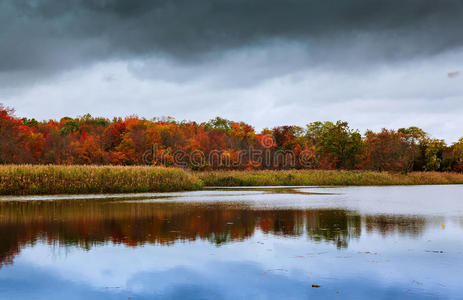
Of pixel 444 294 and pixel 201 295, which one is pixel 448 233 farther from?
pixel 201 295

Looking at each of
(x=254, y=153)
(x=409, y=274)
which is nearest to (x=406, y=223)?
(x=409, y=274)

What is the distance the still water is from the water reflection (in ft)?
0.11

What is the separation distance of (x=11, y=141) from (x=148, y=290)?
51.0m

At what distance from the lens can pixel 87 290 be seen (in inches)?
271

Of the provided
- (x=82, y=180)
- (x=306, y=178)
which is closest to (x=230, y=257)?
(x=82, y=180)

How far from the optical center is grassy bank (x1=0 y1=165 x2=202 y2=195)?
93.7 ft

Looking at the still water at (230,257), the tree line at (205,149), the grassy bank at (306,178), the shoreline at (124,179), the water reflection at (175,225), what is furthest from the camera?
the tree line at (205,149)

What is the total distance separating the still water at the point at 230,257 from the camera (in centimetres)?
687

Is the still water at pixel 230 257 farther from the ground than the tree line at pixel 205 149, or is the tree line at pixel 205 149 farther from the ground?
the tree line at pixel 205 149

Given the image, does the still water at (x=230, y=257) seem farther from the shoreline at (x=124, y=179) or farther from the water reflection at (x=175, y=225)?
the shoreline at (x=124, y=179)

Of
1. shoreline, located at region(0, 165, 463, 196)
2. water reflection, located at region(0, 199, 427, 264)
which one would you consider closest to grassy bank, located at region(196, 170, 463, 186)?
shoreline, located at region(0, 165, 463, 196)

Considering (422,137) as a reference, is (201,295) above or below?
below

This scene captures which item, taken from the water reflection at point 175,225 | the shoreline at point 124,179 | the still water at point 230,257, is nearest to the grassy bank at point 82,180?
the shoreline at point 124,179

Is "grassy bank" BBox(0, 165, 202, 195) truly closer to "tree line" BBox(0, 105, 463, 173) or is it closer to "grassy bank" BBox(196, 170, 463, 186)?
"grassy bank" BBox(196, 170, 463, 186)
